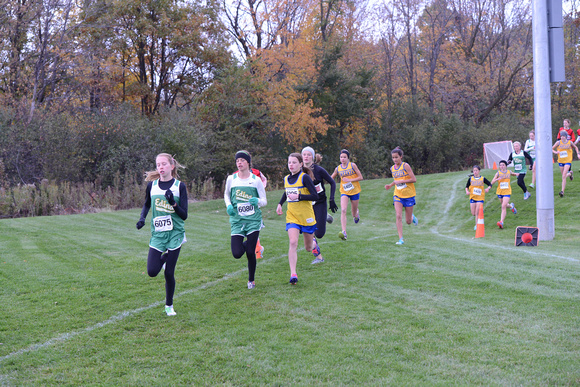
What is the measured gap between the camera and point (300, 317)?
596 cm

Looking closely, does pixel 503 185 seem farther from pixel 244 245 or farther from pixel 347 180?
pixel 244 245

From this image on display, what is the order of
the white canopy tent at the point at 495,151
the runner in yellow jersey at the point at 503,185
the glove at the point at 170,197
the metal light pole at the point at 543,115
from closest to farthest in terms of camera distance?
the glove at the point at 170,197
the metal light pole at the point at 543,115
the runner in yellow jersey at the point at 503,185
the white canopy tent at the point at 495,151

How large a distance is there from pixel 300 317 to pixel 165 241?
1840 millimetres

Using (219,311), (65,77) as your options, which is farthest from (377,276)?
(65,77)

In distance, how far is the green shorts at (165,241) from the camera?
6168 millimetres

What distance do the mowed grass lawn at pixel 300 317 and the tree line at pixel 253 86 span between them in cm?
1504

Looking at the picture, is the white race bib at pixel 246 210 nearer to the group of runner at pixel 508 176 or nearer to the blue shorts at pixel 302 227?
the blue shorts at pixel 302 227

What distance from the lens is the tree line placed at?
2561 cm

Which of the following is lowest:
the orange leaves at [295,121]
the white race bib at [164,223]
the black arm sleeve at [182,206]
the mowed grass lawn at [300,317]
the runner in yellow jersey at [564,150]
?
the mowed grass lawn at [300,317]

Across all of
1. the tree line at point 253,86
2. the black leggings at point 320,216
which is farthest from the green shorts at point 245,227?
the tree line at point 253,86

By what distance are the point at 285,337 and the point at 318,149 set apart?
3492 centimetres

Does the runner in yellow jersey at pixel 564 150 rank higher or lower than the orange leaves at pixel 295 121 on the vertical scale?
Result: lower

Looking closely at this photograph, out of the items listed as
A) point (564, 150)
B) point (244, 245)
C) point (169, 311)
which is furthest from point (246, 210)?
point (564, 150)

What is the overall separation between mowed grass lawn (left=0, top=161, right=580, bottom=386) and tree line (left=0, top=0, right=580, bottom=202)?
15039 millimetres
